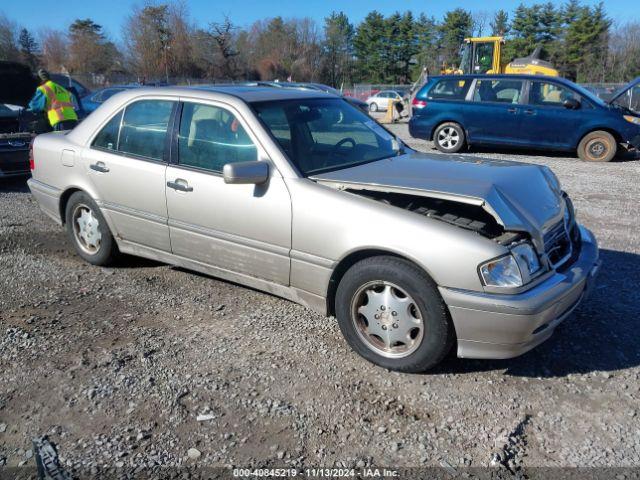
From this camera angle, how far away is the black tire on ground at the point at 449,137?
1191cm

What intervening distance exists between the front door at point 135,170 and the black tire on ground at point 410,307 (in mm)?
1663

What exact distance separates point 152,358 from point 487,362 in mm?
2111

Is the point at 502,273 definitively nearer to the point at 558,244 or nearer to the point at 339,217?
the point at 558,244

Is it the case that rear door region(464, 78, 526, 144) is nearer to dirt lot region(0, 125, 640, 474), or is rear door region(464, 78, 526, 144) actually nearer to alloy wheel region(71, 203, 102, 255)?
dirt lot region(0, 125, 640, 474)

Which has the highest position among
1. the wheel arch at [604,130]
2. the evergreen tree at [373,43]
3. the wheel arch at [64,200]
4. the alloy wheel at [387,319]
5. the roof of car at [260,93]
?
the evergreen tree at [373,43]

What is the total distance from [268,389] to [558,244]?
1992 mm

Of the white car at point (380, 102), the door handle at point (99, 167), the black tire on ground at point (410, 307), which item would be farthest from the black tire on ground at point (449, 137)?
the white car at point (380, 102)

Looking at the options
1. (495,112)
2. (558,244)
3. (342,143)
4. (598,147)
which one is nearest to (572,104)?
(598,147)

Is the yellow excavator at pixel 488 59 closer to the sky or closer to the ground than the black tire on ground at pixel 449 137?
closer to the sky

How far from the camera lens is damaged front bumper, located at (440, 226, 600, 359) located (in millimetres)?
2807

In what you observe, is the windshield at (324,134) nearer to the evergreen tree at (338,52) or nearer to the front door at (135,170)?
the front door at (135,170)

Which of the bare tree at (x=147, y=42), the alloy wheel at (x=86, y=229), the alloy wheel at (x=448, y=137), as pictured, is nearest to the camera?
the alloy wheel at (x=86, y=229)

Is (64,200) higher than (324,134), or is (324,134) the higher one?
(324,134)

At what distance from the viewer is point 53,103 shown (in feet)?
30.1
